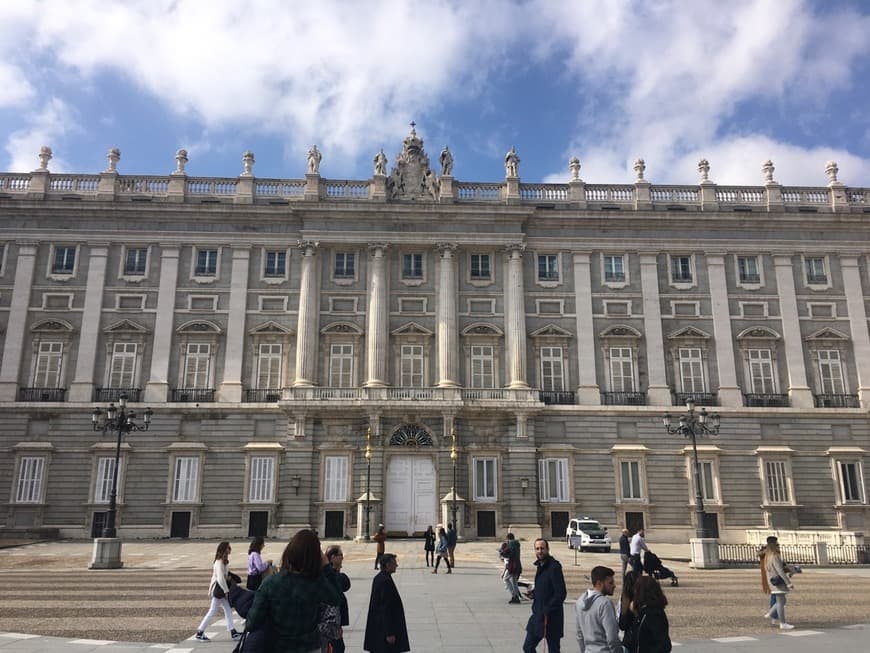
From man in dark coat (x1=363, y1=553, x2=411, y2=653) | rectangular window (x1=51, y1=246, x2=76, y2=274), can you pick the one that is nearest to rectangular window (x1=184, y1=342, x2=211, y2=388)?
rectangular window (x1=51, y1=246, x2=76, y2=274)

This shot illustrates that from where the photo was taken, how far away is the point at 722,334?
39844 mm

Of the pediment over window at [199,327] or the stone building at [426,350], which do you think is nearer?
the stone building at [426,350]

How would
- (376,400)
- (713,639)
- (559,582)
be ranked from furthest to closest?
1. (376,400)
2. (713,639)
3. (559,582)

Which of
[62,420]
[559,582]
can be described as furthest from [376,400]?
[559,582]

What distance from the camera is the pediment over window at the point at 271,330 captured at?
3884cm

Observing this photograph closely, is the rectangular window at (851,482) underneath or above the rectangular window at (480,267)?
underneath

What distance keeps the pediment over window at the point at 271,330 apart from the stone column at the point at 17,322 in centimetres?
1253

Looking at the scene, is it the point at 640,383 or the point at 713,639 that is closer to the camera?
the point at 713,639

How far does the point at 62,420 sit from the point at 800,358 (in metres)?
40.9

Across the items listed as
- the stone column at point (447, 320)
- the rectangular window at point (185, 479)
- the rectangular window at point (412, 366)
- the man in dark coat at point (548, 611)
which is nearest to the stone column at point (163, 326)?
the rectangular window at point (185, 479)

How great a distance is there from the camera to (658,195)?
139 ft

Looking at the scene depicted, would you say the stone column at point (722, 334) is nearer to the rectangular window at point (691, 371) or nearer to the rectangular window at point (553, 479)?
the rectangular window at point (691, 371)

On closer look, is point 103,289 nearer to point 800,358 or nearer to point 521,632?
point 521,632

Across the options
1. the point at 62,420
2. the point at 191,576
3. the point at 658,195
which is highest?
the point at 658,195
